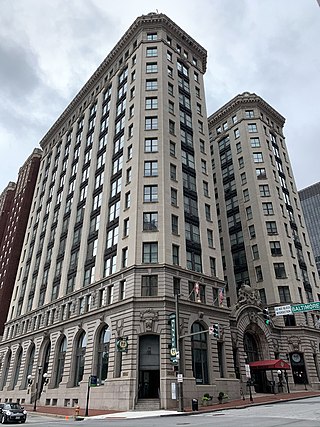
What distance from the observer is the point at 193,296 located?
138 feet

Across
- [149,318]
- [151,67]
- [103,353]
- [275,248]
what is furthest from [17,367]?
[151,67]

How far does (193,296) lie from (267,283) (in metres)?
23.4

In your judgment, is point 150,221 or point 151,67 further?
point 151,67

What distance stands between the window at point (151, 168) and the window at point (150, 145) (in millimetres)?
1934

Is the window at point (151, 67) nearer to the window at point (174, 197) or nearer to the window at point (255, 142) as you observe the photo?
the window at point (174, 197)

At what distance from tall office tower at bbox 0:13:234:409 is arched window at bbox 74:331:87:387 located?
0.25m

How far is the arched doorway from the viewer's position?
1375 inches

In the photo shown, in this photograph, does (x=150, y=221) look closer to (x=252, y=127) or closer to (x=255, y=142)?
(x=255, y=142)

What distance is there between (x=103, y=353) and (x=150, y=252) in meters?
12.6

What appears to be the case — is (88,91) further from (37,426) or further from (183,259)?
(37,426)

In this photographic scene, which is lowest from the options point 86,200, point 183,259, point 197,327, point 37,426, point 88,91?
point 37,426

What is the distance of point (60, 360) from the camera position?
159ft

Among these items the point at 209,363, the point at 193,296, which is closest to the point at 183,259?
the point at 193,296

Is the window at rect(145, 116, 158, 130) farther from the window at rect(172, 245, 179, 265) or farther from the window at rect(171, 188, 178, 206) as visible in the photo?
the window at rect(172, 245, 179, 265)
